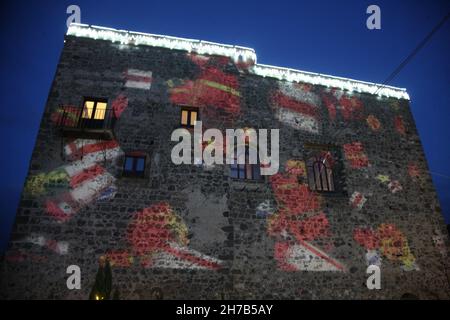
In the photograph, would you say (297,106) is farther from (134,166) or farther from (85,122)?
(85,122)

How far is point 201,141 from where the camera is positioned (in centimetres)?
824

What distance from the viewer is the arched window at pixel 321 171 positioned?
30.3ft

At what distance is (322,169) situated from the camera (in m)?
9.48

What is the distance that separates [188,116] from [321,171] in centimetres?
529

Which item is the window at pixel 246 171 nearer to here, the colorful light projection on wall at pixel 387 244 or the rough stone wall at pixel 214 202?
the rough stone wall at pixel 214 202

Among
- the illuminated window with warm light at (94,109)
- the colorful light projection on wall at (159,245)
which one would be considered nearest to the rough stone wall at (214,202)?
the colorful light projection on wall at (159,245)

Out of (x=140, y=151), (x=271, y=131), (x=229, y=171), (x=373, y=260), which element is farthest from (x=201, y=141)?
(x=373, y=260)

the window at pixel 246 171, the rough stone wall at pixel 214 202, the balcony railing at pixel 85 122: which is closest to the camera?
the rough stone wall at pixel 214 202

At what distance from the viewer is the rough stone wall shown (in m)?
6.66

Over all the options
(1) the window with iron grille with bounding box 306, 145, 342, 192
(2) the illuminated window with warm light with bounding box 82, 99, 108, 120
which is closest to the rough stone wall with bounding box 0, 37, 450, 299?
(1) the window with iron grille with bounding box 306, 145, 342, 192

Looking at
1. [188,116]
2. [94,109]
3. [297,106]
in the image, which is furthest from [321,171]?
[94,109]

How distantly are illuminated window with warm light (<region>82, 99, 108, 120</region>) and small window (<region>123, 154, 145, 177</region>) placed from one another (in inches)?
62.9

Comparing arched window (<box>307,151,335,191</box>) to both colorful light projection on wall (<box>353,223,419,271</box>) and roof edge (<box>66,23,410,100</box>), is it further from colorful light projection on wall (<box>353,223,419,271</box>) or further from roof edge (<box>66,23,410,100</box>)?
roof edge (<box>66,23,410,100</box>)

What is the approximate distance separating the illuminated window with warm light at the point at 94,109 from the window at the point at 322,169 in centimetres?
726
